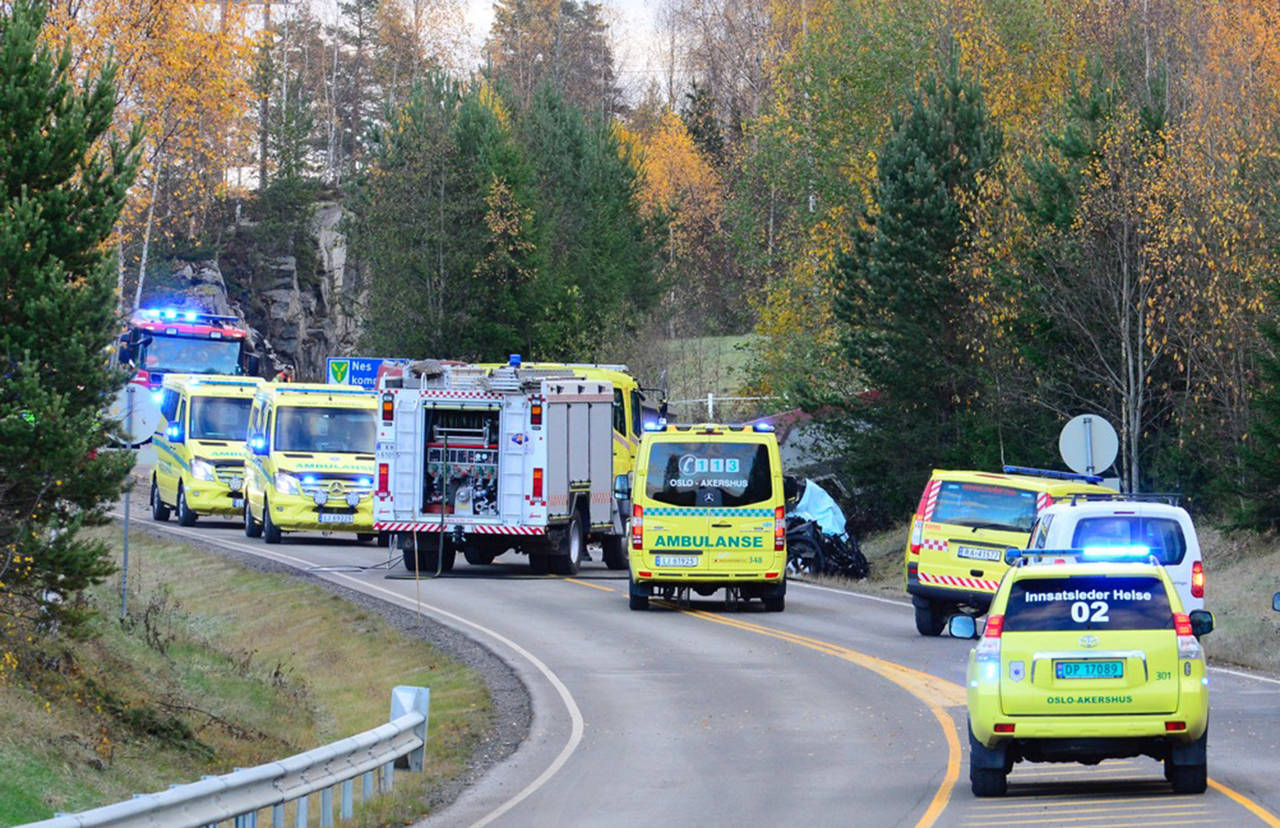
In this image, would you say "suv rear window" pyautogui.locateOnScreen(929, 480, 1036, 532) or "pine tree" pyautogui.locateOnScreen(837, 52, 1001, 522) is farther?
"pine tree" pyautogui.locateOnScreen(837, 52, 1001, 522)

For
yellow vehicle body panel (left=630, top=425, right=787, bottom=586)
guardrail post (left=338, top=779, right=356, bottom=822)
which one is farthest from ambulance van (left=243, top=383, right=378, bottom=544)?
guardrail post (left=338, top=779, right=356, bottom=822)

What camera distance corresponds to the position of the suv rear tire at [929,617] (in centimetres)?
2389

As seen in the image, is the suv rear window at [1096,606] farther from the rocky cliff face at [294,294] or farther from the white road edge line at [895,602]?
the rocky cliff face at [294,294]

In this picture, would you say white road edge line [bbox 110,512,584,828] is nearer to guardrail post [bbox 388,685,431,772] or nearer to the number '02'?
guardrail post [bbox 388,685,431,772]

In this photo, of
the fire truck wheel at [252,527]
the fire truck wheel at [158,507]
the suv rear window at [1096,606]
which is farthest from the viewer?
the fire truck wheel at [158,507]

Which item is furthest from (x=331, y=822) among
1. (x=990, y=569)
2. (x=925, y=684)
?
(x=990, y=569)

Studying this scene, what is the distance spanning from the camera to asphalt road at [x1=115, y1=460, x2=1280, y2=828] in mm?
12562

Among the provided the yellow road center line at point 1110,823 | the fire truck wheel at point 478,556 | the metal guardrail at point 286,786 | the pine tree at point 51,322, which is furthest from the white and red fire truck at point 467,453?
the yellow road center line at point 1110,823

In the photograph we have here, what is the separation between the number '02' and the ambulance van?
23.4 meters

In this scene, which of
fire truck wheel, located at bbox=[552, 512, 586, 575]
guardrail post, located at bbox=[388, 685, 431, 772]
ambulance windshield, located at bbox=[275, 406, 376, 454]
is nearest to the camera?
guardrail post, located at bbox=[388, 685, 431, 772]

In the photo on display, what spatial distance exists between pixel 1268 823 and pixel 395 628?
1509cm

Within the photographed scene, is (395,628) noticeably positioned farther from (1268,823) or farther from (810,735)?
(1268,823)

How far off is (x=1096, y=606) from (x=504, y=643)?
11.9 meters

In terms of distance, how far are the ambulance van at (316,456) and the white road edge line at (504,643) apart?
1.15m
